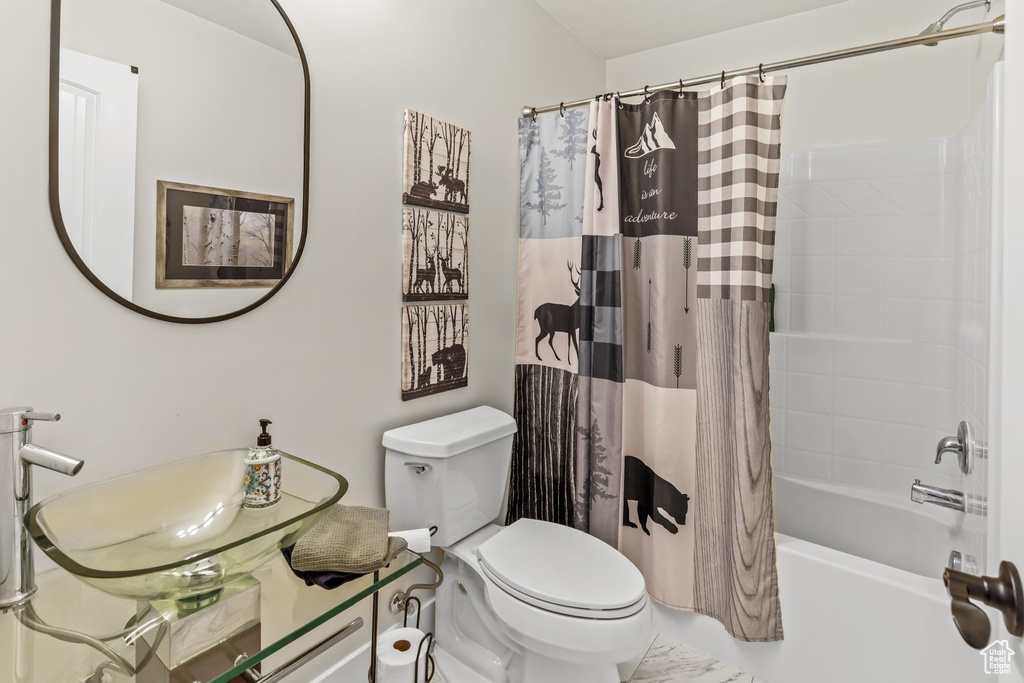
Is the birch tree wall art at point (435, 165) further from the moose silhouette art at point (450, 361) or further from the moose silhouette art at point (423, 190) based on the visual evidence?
the moose silhouette art at point (450, 361)

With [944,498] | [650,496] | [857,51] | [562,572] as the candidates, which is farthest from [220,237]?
[944,498]

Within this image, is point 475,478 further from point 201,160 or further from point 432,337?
point 201,160

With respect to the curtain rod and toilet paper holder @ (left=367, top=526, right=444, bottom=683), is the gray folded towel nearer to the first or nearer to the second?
toilet paper holder @ (left=367, top=526, right=444, bottom=683)

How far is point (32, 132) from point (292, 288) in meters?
0.58

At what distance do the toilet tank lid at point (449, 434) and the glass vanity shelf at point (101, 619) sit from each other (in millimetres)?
421

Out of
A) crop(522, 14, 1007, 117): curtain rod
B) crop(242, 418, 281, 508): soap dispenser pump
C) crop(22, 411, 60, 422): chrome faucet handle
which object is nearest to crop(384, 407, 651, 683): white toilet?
crop(242, 418, 281, 508): soap dispenser pump

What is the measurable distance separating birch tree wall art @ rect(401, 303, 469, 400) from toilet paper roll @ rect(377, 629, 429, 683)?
68 cm

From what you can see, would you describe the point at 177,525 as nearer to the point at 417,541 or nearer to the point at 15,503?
the point at 15,503

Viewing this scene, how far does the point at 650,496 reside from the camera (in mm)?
1921

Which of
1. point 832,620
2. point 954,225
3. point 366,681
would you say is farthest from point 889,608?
point 366,681

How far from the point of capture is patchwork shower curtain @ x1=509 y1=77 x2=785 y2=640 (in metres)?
1.66

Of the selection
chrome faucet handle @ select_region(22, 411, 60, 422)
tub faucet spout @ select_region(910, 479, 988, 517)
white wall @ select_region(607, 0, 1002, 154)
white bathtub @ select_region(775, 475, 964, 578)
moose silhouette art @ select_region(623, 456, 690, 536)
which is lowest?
white bathtub @ select_region(775, 475, 964, 578)

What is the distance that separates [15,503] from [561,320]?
5.27 feet

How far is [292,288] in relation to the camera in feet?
4.64
